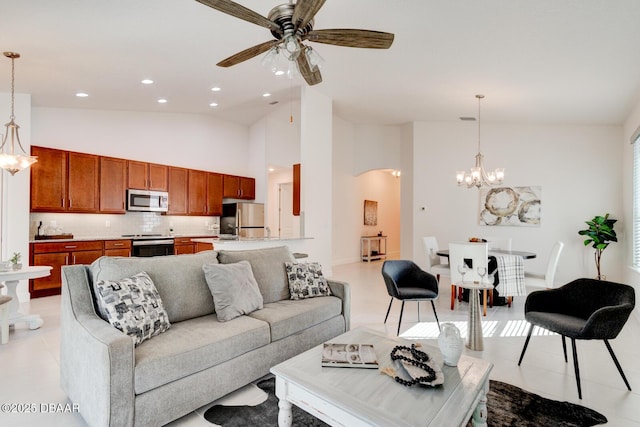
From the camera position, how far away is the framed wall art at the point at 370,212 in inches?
387

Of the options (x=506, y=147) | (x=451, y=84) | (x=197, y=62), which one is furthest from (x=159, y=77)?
(x=506, y=147)

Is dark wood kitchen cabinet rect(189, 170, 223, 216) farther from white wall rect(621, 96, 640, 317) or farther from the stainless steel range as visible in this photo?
white wall rect(621, 96, 640, 317)

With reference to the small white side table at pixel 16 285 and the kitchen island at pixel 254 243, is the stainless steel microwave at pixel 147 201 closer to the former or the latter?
the kitchen island at pixel 254 243

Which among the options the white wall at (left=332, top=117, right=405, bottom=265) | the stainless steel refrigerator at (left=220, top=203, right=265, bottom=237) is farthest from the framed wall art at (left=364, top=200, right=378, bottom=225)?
the stainless steel refrigerator at (left=220, top=203, right=265, bottom=237)

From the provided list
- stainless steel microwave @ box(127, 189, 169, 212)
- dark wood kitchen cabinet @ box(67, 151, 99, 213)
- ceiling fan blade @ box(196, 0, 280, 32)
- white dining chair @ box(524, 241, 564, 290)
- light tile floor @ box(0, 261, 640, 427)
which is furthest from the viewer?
stainless steel microwave @ box(127, 189, 169, 212)

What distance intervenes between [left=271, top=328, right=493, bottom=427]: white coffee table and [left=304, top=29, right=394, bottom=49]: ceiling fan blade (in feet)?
6.71

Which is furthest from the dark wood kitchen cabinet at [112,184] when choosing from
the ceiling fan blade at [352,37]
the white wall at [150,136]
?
the ceiling fan blade at [352,37]

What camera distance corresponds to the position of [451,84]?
4945 millimetres

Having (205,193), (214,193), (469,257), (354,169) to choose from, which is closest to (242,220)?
(214,193)

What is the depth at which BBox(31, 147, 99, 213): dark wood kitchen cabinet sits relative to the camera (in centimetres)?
499

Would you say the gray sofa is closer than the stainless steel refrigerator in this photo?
Yes

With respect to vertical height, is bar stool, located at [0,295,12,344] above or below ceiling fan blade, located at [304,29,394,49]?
below

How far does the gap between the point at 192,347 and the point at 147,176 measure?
5.22 metres

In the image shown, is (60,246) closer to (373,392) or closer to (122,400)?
(122,400)
